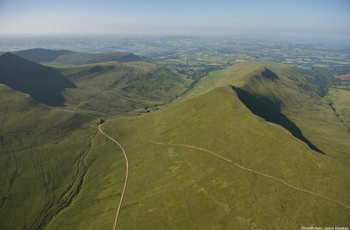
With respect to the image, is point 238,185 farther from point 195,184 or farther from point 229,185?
point 195,184

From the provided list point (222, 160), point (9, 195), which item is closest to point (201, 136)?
point (222, 160)

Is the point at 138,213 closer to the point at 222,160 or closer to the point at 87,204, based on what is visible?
the point at 87,204

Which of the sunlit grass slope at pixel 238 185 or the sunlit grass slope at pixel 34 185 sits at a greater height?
the sunlit grass slope at pixel 238 185

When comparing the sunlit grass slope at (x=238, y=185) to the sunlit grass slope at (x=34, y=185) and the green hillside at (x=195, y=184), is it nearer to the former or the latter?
the green hillside at (x=195, y=184)

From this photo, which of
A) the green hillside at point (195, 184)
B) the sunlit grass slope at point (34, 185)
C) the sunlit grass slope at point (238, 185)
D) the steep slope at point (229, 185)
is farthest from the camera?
the sunlit grass slope at point (34, 185)

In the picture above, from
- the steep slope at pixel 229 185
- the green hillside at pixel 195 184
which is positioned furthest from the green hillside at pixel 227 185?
the green hillside at pixel 195 184

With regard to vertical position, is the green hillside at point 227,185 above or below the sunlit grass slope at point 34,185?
above

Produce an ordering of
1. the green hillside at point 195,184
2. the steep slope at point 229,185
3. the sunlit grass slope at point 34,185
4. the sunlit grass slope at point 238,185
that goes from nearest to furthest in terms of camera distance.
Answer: the sunlit grass slope at point 238,185 → the steep slope at point 229,185 → the green hillside at point 195,184 → the sunlit grass slope at point 34,185

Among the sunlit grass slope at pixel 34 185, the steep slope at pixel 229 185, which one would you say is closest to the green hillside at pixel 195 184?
the steep slope at pixel 229 185

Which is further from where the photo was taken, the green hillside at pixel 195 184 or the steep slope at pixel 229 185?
the green hillside at pixel 195 184

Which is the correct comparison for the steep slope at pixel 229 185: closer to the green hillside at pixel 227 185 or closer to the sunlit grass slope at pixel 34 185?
the green hillside at pixel 227 185
